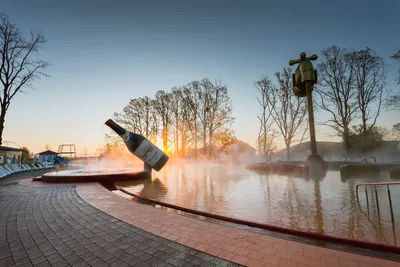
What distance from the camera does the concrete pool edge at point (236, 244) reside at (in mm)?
2178

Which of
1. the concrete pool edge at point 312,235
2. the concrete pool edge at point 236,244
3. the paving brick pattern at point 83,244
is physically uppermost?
the paving brick pattern at point 83,244

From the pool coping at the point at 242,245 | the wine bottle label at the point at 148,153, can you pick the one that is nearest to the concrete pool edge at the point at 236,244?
the pool coping at the point at 242,245

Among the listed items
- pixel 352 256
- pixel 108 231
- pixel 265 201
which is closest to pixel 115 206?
pixel 108 231

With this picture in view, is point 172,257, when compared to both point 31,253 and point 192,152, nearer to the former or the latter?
point 31,253

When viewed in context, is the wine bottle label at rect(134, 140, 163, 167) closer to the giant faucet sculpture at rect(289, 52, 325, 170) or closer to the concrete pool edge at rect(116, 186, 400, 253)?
the concrete pool edge at rect(116, 186, 400, 253)

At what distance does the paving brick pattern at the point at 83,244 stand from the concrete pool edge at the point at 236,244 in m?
0.18

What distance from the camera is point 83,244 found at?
2.70m

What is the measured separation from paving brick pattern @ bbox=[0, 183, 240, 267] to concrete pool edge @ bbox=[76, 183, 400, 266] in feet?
0.59

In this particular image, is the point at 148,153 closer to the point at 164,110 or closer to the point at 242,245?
the point at 242,245

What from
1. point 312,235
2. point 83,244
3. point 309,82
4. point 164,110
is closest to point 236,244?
point 312,235

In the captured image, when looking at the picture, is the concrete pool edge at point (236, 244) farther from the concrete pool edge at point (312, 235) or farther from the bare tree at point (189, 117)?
the bare tree at point (189, 117)

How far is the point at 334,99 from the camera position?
20.9 m

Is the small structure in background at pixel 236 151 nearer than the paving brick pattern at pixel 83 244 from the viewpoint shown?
No

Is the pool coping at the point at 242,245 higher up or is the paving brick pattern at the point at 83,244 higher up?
the paving brick pattern at the point at 83,244
